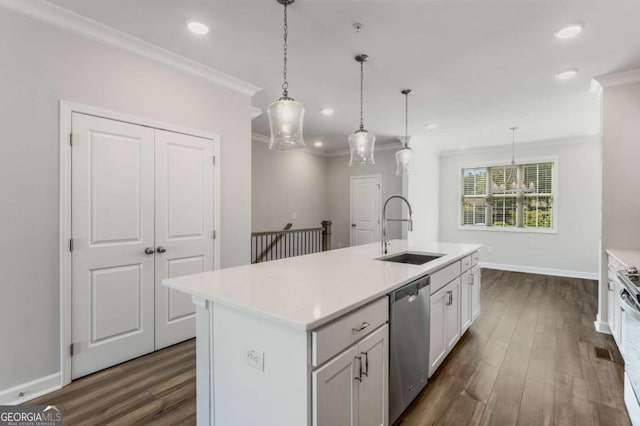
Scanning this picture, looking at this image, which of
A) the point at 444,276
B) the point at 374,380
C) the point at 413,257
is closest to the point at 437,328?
the point at 444,276

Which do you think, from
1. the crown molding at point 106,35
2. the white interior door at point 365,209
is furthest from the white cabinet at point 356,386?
the white interior door at point 365,209

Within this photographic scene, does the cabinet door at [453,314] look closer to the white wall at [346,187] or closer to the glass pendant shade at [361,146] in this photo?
the glass pendant shade at [361,146]

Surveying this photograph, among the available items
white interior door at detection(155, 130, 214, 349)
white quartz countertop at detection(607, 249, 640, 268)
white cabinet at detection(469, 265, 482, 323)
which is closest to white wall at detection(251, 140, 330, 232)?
white interior door at detection(155, 130, 214, 349)

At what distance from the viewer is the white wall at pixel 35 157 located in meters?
2.05

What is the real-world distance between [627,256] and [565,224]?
3.82 m

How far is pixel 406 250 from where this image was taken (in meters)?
3.12

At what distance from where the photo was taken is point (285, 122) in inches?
83.5

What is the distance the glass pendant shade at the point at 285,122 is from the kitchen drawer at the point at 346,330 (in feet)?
4.05

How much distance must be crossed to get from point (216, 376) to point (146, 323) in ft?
5.06

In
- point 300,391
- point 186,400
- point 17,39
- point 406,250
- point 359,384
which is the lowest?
point 186,400

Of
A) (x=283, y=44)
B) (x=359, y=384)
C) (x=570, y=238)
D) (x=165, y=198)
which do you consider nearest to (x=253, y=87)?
(x=283, y=44)

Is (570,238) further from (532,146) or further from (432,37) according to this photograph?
(432,37)

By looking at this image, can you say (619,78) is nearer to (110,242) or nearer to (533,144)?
(533,144)

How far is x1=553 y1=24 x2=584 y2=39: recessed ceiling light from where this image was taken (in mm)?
2305
